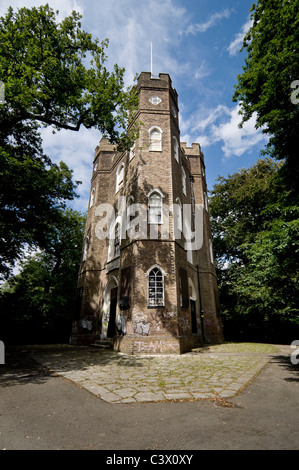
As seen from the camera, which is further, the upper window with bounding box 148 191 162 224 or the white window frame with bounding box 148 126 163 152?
the white window frame with bounding box 148 126 163 152

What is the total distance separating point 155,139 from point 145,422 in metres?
14.8

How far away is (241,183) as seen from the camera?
26.3 metres

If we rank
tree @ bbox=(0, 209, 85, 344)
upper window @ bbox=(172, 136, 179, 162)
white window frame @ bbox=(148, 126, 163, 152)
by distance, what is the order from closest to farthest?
1. white window frame @ bbox=(148, 126, 163, 152)
2. upper window @ bbox=(172, 136, 179, 162)
3. tree @ bbox=(0, 209, 85, 344)

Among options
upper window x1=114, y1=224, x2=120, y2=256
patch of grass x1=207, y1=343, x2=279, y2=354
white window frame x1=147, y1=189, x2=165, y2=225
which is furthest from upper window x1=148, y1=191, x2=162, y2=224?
patch of grass x1=207, y1=343, x2=279, y2=354

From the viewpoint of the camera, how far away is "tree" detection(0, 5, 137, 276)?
32.4 ft

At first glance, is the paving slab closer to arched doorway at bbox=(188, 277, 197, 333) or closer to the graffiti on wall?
the graffiti on wall

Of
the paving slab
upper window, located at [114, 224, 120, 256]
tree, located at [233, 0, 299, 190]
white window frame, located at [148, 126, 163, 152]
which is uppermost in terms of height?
white window frame, located at [148, 126, 163, 152]

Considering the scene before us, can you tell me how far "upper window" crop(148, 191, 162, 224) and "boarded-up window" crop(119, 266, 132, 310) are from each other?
3035 mm

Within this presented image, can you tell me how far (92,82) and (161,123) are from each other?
18.6 ft

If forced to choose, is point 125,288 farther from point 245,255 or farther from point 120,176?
point 245,255

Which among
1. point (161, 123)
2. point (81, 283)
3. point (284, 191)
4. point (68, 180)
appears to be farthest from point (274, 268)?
point (68, 180)

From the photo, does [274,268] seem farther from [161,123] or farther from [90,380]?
[161,123]

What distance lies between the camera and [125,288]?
12.4 m

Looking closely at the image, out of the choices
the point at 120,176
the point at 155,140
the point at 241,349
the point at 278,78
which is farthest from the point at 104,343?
the point at 278,78
